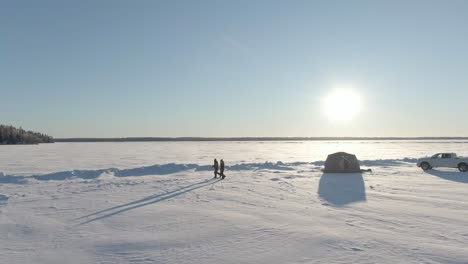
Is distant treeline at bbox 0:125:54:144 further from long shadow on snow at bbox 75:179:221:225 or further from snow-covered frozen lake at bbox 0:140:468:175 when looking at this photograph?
long shadow on snow at bbox 75:179:221:225

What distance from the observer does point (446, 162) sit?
28.0 meters

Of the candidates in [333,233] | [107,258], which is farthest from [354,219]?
[107,258]

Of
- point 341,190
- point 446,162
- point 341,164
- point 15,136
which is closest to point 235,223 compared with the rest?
point 341,190

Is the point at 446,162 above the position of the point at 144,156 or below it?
above

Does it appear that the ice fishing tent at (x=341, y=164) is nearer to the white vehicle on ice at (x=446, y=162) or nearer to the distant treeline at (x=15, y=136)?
the white vehicle on ice at (x=446, y=162)

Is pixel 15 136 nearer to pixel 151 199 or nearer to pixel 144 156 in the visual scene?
pixel 144 156

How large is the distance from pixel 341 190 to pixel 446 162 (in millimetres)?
15373

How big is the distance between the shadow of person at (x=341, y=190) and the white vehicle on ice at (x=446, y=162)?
8.32 metres

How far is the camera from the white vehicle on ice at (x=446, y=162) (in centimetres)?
2712

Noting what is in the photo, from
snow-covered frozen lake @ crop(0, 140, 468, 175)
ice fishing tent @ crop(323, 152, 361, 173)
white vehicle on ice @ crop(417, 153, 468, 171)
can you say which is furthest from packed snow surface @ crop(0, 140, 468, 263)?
snow-covered frozen lake @ crop(0, 140, 468, 175)

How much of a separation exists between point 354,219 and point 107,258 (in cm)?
740

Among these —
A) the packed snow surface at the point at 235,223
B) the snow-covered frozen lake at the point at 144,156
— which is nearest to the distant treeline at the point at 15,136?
the snow-covered frozen lake at the point at 144,156

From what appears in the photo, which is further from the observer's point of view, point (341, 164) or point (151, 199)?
point (341, 164)

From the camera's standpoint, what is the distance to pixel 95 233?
9.85 metres
